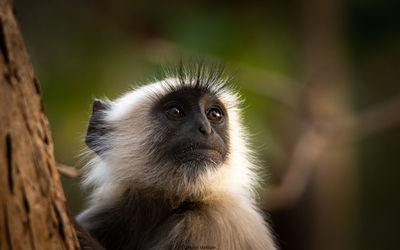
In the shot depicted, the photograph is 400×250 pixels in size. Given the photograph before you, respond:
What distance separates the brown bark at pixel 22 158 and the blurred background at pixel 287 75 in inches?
246

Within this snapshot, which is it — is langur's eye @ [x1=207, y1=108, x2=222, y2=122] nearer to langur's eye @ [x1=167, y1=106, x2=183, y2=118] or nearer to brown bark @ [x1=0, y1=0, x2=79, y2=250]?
langur's eye @ [x1=167, y1=106, x2=183, y2=118]

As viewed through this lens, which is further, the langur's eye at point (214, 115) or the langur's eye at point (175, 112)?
the langur's eye at point (214, 115)

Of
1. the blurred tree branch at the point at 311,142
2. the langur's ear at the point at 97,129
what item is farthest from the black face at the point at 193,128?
the blurred tree branch at the point at 311,142

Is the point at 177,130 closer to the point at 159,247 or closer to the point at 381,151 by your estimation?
the point at 159,247

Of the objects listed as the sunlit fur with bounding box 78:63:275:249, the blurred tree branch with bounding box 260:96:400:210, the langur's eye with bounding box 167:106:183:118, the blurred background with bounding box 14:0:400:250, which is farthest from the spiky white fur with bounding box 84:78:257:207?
the blurred background with bounding box 14:0:400:250

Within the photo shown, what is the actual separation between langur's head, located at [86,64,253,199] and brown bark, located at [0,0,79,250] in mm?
1672

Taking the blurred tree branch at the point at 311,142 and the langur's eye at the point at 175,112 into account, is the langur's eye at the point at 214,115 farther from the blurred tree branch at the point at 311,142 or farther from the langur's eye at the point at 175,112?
the blurred tree branch at the point at 311,142

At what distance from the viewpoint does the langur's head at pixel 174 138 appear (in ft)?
13.1

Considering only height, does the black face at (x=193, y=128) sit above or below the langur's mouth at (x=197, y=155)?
above

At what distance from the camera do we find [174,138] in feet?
13.5

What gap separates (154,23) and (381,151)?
5.70 meters

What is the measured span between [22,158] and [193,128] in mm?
1909

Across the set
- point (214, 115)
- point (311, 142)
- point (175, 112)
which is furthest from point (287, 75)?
point (175, 112)

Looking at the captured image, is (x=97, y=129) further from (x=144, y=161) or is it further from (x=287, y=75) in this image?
(x=287, y=75)
